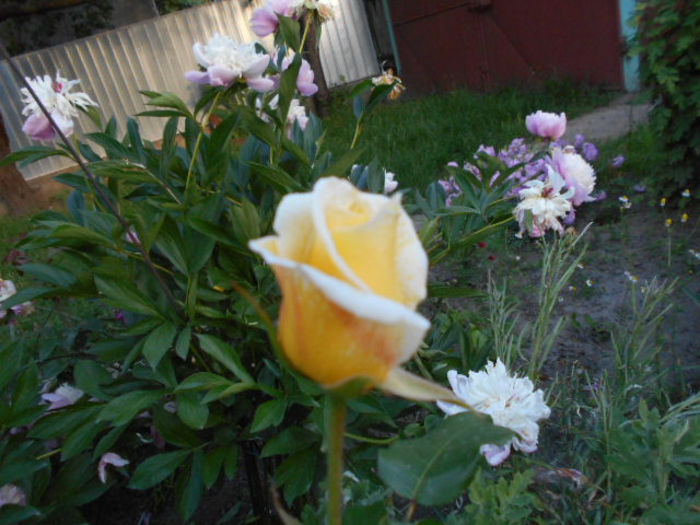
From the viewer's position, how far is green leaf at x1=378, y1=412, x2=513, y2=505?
21.4 inches

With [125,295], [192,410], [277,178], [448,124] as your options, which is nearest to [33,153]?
[125,295]

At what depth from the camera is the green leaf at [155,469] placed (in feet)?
3.59

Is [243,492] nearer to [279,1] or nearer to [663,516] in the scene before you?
[663,516]

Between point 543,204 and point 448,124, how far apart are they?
13.3 ft

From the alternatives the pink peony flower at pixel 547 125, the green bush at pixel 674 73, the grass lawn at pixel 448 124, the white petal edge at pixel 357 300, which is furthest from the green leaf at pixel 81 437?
the grass lawn at pixel 448 124

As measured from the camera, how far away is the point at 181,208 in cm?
110

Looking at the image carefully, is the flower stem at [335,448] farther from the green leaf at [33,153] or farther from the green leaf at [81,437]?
the green leaf at [33,153]

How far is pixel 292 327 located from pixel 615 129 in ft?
15.1

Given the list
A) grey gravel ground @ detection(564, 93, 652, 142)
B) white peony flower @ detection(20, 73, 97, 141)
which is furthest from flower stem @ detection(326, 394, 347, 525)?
grey gravel ground @ detection(564, 93, 652, 142)

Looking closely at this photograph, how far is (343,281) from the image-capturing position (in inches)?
13.2

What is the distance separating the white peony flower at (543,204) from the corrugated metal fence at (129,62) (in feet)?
22.5

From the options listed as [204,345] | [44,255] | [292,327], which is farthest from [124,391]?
[44,255]

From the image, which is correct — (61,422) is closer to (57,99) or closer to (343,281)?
(57,99)

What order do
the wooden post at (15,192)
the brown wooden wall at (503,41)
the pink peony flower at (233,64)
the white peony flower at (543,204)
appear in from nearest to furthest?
the pink peony flower at (233,64) < the white peony flower at (543,204) < the brown wooden wall at (503,41) < the wooden post at (15,192)
